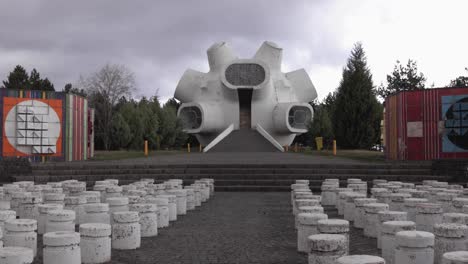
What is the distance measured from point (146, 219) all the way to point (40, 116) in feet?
51.2

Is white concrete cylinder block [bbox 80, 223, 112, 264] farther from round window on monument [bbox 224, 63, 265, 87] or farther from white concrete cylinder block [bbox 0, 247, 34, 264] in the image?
round window on monument [bbox 224, 63, 265, 87]

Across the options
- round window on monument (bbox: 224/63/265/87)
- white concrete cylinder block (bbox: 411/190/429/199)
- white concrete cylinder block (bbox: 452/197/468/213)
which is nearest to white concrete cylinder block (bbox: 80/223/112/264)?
white concrete cylinder block (bbox: 452/197/468/213)

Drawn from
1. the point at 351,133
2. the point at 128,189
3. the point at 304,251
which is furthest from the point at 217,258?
the point at 351,133

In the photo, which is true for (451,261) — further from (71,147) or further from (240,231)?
(71,147)

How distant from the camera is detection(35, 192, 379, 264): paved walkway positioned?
6743 millimetres

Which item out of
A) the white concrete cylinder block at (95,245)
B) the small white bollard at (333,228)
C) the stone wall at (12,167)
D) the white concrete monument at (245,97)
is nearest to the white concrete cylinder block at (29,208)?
the white concrete cylinder block at (95,245)

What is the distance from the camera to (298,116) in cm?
5153

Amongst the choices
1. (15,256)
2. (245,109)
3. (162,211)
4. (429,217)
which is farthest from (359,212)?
(245,109)

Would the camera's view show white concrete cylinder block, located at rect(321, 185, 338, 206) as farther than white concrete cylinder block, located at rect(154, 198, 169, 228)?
Yes

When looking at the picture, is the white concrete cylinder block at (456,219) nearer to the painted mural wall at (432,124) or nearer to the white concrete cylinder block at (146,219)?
the white concrete cylinder block at (146,219)

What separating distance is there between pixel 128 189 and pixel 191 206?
149 cm

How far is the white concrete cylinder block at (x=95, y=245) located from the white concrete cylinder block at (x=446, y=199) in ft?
19.6

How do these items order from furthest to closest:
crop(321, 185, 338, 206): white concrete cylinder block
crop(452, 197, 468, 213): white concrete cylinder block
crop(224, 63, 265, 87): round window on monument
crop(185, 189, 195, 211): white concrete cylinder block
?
crop(224, 63, 265, 87): round window on monument < crop(321, 185, 338, 206): white concrete cylinder block < crop(185, 189, 195, 211): white concrete cylinder block < crop(452, 197, 468, 213): white concrete cylinder block

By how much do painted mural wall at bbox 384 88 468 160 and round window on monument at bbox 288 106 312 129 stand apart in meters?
28.2
